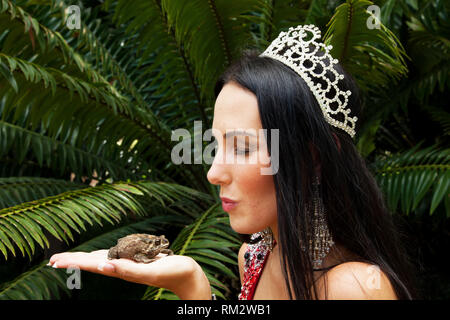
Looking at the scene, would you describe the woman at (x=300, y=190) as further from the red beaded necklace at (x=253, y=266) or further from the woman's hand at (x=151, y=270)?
the red beaded necklace at (x=253, y=266)

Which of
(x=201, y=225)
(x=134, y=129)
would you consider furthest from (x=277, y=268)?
(x=134, y=129)

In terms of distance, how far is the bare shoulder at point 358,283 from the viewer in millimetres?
837

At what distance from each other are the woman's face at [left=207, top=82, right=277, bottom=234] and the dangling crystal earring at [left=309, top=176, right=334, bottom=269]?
3.2 inches

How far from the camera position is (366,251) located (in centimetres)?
93

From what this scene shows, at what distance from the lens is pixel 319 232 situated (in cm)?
94

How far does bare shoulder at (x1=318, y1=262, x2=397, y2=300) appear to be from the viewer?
0.84 meters

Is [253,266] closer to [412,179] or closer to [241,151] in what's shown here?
[241,151]

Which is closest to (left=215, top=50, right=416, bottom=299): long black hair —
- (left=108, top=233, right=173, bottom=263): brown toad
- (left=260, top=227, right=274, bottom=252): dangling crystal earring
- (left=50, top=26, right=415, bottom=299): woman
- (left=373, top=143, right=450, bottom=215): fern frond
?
(left=50, top=26, right=415, bottom=299): woman

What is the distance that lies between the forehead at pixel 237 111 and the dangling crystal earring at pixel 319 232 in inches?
6.8

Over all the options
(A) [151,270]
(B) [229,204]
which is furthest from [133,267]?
(B) [229,204]

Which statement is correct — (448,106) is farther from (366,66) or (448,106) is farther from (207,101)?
(207,101)

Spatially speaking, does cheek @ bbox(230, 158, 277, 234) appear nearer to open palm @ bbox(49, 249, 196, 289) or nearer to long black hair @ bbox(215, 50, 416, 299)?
long black hair @ bbox(215, 50, 416, 299)

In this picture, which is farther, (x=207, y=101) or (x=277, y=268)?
(x=207, y=101)

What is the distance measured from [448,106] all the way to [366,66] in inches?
47.5
